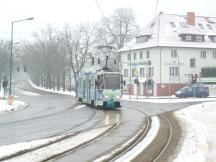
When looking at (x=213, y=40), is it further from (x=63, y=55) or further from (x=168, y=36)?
(x=63, y=55)

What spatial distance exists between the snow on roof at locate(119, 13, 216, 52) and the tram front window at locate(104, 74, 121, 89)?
42.9m

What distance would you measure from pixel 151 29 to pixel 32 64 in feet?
141

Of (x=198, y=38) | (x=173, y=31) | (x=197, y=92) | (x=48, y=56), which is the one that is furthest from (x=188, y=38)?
(x=48, y=56)

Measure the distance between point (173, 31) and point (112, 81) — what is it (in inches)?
1924

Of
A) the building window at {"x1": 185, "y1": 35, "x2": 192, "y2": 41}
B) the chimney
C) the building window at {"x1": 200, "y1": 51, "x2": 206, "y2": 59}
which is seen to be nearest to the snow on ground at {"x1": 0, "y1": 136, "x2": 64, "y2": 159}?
the building window at {"x1": 185, "y1": 35, "x2": 192, "y2": 41}

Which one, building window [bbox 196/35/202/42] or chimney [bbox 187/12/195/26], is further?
chimney [bbox 187/12/195/26]

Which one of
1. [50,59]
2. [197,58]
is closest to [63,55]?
[50,59]

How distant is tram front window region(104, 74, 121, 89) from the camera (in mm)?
40331

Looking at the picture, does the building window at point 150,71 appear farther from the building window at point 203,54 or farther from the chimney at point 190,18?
the chimney at point 190,18

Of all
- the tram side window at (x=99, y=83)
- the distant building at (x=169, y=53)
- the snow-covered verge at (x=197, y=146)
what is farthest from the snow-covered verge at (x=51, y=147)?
the distant building at (x=169, y=53)

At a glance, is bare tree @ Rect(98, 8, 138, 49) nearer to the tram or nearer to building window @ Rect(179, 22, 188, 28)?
building window @ Rect(179, 22, 188, 28)

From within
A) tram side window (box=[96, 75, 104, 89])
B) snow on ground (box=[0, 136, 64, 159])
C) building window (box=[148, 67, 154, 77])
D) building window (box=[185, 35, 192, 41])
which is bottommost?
snow on ground (box=[0, 136, 64, 159])

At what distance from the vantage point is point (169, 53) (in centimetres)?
8400

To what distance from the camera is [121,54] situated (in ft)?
318
